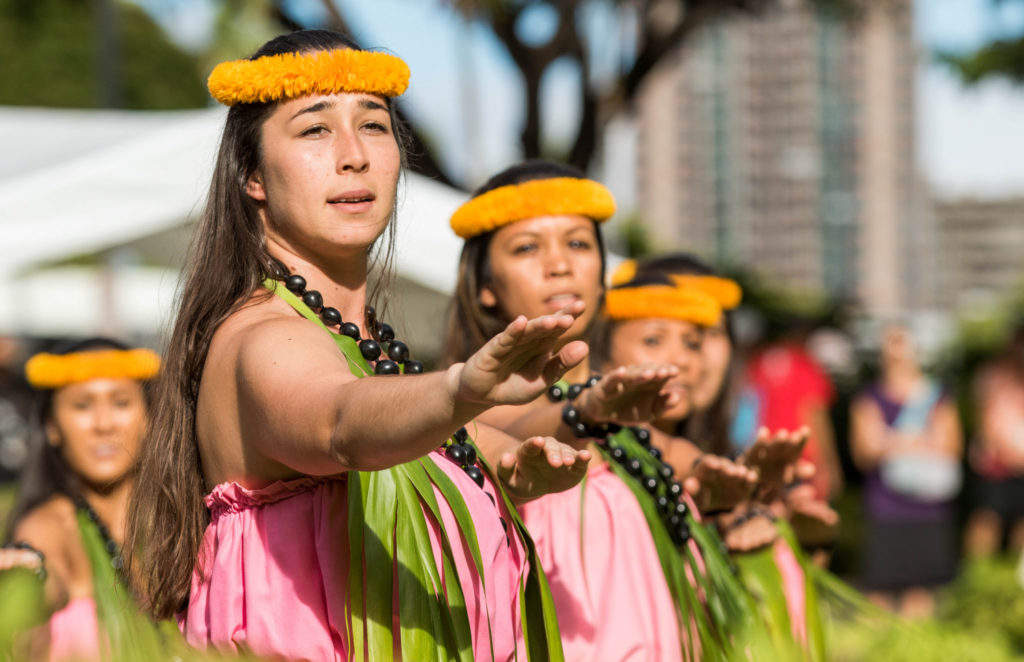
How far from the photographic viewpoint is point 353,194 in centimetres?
200

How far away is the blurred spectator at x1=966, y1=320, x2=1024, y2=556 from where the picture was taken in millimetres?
8336

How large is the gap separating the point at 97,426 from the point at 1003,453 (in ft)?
20.5

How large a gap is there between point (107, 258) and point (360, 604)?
7.00 metres

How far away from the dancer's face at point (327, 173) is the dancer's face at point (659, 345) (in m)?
1.81

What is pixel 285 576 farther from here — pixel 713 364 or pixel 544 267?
pixel 713 364

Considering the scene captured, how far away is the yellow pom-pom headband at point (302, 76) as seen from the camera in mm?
1997

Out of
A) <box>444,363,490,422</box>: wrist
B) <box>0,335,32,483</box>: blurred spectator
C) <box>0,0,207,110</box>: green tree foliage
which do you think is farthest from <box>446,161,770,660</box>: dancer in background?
<box>0,0,207,110</box>: green tree foliage

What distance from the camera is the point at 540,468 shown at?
7.26 feet

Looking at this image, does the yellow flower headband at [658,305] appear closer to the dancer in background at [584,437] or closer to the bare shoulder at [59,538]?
the dancer in background at [584,437]

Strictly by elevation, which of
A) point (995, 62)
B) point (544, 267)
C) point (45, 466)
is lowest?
point (45, 466)

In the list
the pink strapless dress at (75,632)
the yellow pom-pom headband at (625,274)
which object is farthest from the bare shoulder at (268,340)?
the yellow pom-pom headband at (625,274)

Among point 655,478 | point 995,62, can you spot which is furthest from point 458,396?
point 995,62

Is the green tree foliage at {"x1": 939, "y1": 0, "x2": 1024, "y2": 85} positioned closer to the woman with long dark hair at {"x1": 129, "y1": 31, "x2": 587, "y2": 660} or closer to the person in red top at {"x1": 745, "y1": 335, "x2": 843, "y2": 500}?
the person in red top at {"x1": 745, "y1": 335, "x2": 843, "y2": 500}

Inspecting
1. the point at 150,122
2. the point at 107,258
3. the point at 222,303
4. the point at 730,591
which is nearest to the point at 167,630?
the point at 222,303
